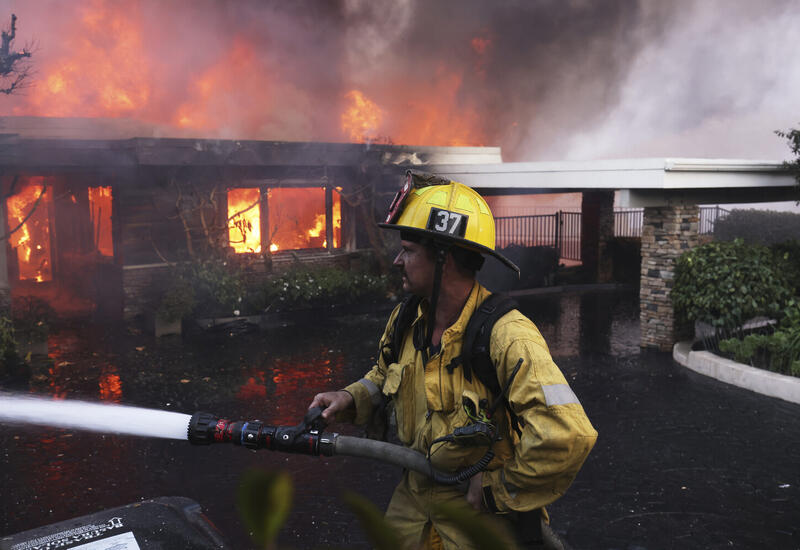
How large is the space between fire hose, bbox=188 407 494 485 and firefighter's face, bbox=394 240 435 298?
0.64 meters

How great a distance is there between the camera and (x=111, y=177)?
1329 centimetres

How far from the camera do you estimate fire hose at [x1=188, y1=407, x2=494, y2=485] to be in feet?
8.72

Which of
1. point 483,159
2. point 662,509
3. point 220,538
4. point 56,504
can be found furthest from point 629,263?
point 220,538

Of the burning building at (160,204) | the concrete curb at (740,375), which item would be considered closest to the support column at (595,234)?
the burning building at (160,204)

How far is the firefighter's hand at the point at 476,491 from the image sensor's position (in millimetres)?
2469

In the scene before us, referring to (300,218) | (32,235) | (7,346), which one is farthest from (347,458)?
(32,235)

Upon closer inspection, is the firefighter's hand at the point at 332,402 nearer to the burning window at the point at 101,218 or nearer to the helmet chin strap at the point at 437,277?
the helmet chin strap at the point at 437,277

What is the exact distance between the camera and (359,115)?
89.0ft

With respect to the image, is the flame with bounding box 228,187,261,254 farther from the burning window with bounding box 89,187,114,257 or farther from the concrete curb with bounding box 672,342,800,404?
the concrete curb with bounding box 672,342,800,404

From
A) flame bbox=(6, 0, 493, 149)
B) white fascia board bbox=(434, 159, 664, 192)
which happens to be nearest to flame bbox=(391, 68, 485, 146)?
flame bbox=(6, 0, 493, 149)

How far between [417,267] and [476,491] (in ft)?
2.99

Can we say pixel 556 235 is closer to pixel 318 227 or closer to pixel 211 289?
pixel 318 227

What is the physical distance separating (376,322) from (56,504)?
8197mm

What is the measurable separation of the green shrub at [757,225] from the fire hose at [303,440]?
2420cm
